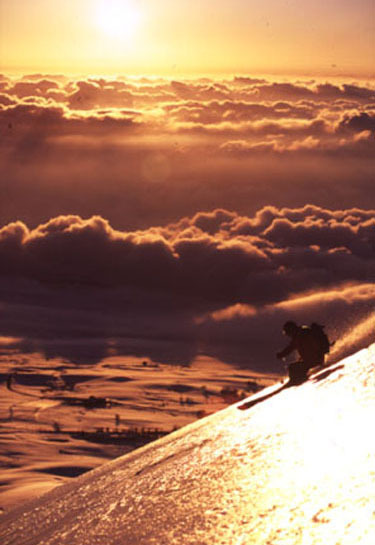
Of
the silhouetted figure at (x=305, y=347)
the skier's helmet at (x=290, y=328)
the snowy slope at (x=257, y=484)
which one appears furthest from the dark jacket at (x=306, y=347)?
the snowy slope at (x=257, y=484)

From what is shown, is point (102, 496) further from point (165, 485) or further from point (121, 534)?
point (121, 534)

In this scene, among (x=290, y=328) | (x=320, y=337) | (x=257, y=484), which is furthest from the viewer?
(x=320, y=337)

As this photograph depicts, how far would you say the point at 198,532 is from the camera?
11727mm

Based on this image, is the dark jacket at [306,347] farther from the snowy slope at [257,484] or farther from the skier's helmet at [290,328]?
the snowy slope at [257,484]

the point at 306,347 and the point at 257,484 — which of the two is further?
the point at 306,347

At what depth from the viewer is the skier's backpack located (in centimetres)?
1950

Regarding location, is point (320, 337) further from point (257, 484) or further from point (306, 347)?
point (257, 484)

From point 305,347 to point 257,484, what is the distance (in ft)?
23.8

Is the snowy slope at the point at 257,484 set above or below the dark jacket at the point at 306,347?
below

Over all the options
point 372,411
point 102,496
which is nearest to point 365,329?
point 102,496

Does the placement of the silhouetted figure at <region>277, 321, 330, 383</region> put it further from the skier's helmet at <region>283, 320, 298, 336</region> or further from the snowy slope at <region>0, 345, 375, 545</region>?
the snowy slope at <region>0, 345, 375, 545</region>

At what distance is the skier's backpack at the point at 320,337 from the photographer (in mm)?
19500

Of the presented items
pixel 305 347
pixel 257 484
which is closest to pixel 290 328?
pixel 305 347

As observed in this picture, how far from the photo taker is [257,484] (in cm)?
1279
